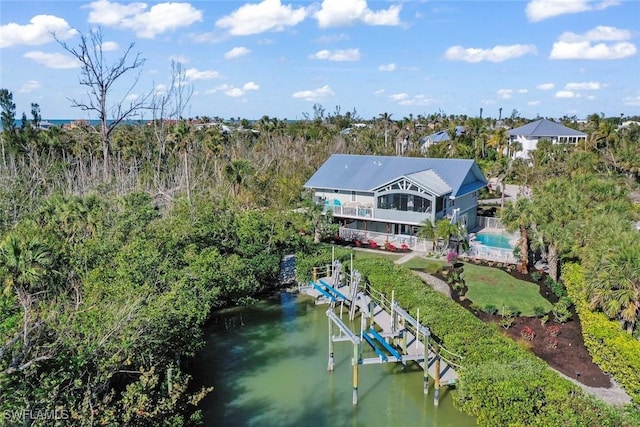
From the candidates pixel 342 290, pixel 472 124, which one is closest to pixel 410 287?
pixel 342 290

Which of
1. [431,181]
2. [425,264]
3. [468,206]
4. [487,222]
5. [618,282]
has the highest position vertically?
[431,181]

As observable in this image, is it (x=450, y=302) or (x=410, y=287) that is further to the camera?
(x=410, y=287)

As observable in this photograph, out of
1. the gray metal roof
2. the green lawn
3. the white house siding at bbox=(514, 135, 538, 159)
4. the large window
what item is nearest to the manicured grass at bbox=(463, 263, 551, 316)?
the green lawn

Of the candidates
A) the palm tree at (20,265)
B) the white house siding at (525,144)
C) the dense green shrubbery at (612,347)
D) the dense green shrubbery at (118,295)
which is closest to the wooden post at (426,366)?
the dense green shrubbery at (612,347)

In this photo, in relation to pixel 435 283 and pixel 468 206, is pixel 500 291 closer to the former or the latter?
pixel 435 283

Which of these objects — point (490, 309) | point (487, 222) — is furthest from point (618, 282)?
point (487, 222)

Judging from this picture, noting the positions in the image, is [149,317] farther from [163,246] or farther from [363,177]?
[363,177]
